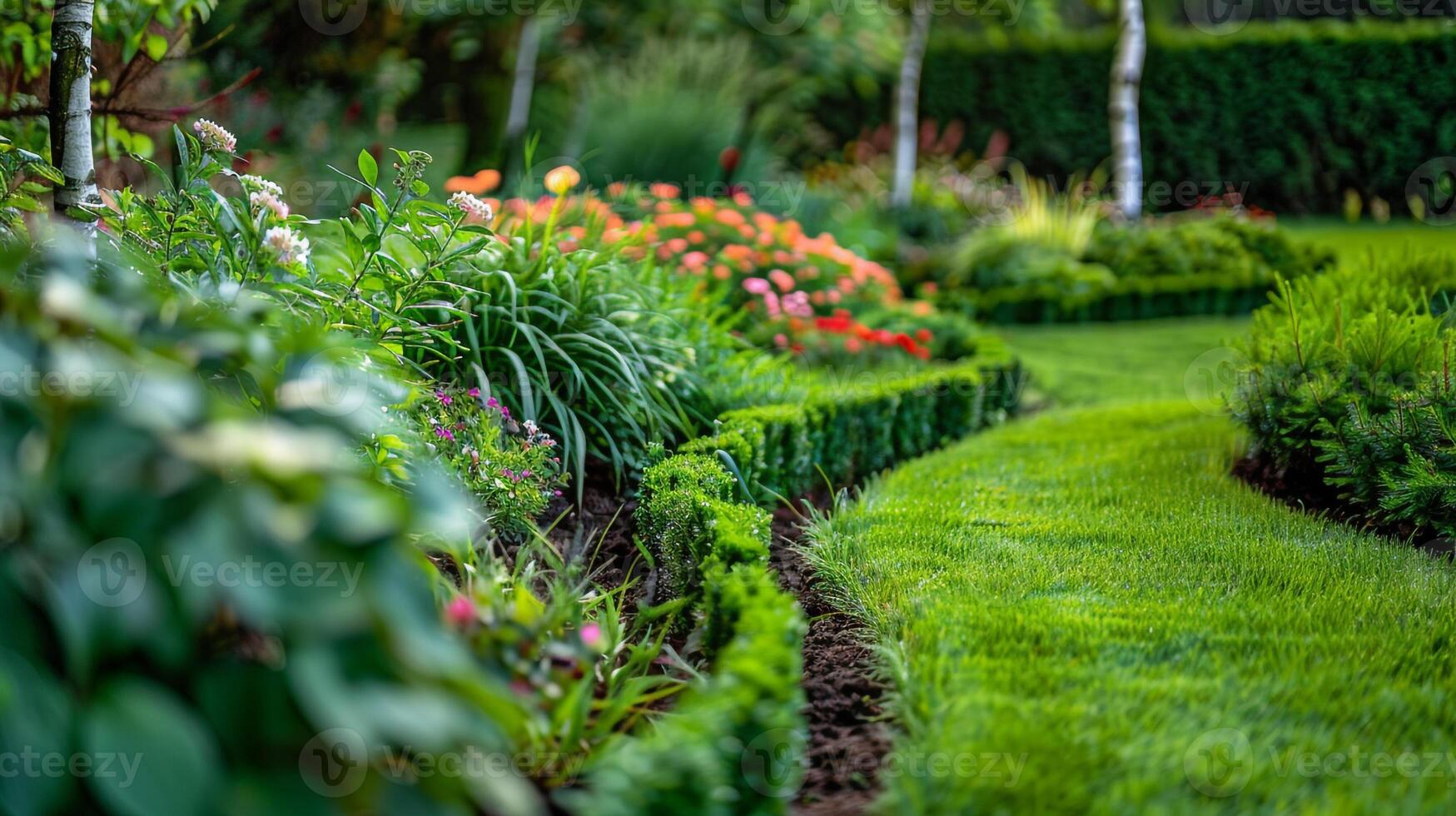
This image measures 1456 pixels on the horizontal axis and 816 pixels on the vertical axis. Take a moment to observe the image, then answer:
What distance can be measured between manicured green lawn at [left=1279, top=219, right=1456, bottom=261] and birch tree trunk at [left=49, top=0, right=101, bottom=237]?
9.82 meters

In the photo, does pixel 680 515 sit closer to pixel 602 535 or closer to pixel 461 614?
pixel 602 535

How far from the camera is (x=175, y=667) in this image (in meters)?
1.49

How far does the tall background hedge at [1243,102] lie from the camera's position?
1329 centimetres

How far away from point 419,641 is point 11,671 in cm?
56

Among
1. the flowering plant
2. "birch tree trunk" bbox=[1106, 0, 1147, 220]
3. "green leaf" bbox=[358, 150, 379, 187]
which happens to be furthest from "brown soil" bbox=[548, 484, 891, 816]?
"birch tree trunk" bbox=[1106, 0, 1147, 220]

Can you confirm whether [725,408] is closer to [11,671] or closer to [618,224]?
[618,224]

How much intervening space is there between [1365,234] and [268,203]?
12874 mm

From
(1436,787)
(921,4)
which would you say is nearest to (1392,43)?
(921,4)

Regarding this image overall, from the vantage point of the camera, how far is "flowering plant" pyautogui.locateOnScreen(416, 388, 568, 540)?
320 cm

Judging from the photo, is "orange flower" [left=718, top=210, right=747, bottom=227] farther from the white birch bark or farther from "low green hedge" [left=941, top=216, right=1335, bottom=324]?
the white birch bark

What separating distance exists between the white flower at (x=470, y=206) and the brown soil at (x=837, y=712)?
4.82ft

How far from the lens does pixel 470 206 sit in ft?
10.3

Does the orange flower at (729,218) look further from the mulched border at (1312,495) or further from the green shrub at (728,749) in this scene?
the green shrub at (728,749)

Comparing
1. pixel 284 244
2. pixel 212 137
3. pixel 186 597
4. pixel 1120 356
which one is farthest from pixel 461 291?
pixel 1120 356
